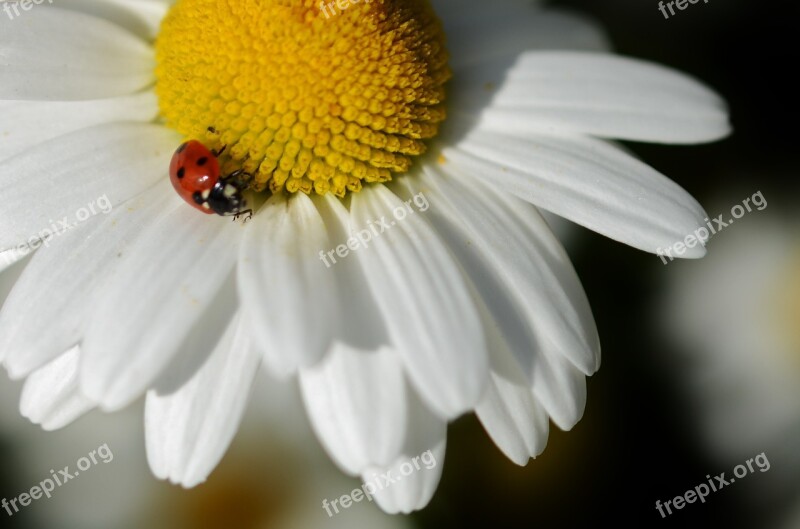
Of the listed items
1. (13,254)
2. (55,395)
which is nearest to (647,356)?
(55,395)

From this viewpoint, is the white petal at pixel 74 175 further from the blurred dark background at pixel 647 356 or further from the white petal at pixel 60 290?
the blurred dark background at pixel 647 356

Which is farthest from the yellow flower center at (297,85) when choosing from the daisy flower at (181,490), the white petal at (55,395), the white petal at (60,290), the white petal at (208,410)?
the daisy flower at (181,490)

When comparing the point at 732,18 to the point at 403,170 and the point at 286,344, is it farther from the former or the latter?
the point at 286,344

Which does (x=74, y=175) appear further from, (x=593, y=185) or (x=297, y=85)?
(x=593, y=185)

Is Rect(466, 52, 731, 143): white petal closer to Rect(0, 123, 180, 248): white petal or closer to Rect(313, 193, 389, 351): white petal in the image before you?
Rect(313, 193, 389, 351): white petal

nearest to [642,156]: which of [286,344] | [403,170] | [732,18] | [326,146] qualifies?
[732,18]

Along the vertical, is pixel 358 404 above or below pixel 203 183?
below

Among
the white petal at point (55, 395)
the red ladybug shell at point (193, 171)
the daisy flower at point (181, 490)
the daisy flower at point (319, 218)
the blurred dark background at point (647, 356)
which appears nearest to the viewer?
the daisy flower at point (319, 218)
